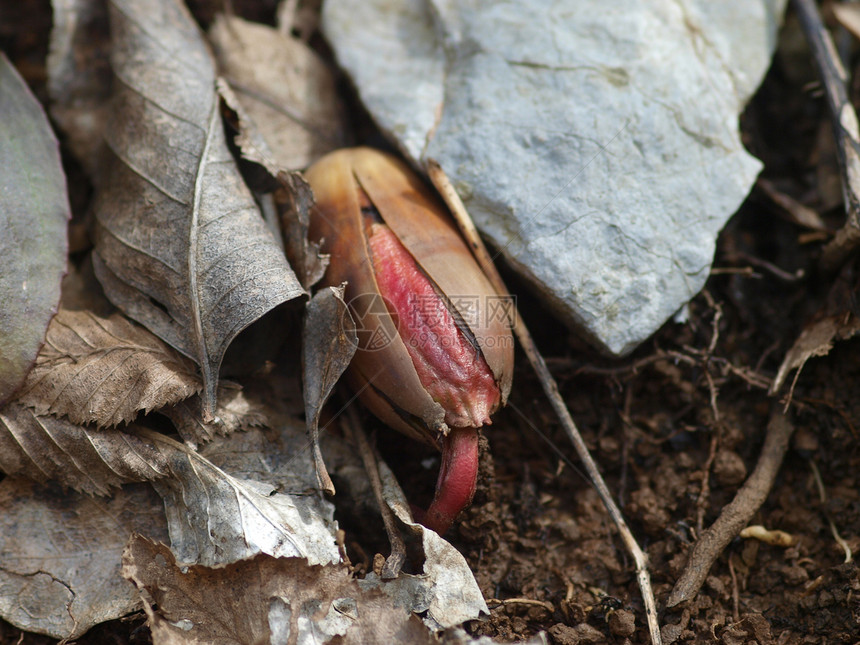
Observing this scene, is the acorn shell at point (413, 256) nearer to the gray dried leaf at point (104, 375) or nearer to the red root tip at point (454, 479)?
the red root tip at point (454, 479)

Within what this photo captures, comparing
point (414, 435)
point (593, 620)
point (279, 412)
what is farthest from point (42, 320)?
point (593, 620)

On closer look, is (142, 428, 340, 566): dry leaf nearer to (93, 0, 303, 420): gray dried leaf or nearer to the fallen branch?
(93, 0, 303, 420): gray dried leaf

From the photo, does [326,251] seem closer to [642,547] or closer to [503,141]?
[503,141]

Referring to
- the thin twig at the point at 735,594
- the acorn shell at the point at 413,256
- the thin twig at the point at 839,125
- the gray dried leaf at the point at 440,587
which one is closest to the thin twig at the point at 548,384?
the acorn shell at the point at 413,256

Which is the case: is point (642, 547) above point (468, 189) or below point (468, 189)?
below

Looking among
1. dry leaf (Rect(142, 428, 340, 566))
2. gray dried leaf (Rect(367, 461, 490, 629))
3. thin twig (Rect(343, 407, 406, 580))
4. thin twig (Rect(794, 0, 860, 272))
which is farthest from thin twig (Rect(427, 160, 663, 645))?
thin twig (Rect(794, 0, 860, 272))
